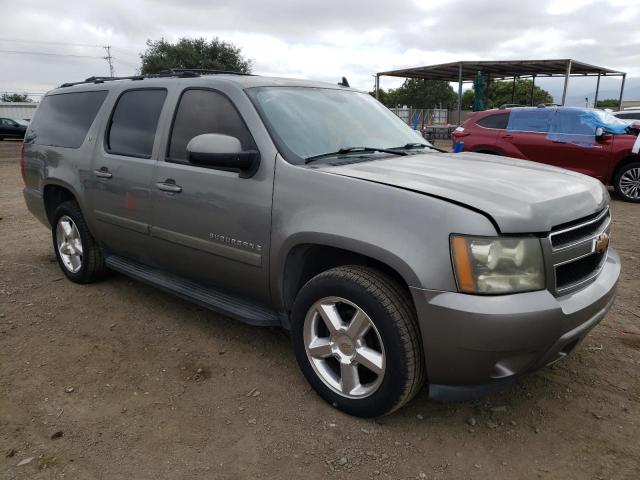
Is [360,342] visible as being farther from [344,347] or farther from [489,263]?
[489,263]

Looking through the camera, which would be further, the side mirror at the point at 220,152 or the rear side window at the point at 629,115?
the rear side window at the point at 629,115

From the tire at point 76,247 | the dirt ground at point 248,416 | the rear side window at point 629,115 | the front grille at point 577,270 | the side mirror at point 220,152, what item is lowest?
the dirt ground at point 248,416

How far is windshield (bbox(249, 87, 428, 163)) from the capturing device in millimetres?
2893

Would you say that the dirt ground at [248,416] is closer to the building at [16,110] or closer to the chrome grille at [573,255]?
the chrome grille at [573,255]

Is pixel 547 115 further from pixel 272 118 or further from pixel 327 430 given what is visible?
pixel 327 430

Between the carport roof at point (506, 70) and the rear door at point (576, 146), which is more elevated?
the carport roof at point (506, 70)

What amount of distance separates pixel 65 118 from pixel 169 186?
6.27ft

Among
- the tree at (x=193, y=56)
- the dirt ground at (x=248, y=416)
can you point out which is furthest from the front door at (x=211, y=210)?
the tree at (x=193, y=56)

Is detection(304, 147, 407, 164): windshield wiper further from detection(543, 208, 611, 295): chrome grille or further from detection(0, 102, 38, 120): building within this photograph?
detection(0, 102, 38, 120): building

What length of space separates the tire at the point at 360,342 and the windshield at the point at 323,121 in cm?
77

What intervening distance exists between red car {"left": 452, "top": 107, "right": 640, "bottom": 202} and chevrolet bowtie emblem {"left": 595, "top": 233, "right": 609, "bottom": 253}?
691 centimetres

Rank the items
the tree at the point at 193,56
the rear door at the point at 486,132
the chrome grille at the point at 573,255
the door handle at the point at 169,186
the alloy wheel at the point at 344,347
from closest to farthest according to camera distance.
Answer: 1. the chrome grille at the point at 573,255
2. the alloy wheel at the point at 344,347
3. the door handle at the point at 169,186
4. the rear door at the point at 486,132
5. the tree at the point at 193,56

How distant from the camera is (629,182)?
8617 mm

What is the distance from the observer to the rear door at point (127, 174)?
3504 millimetres
